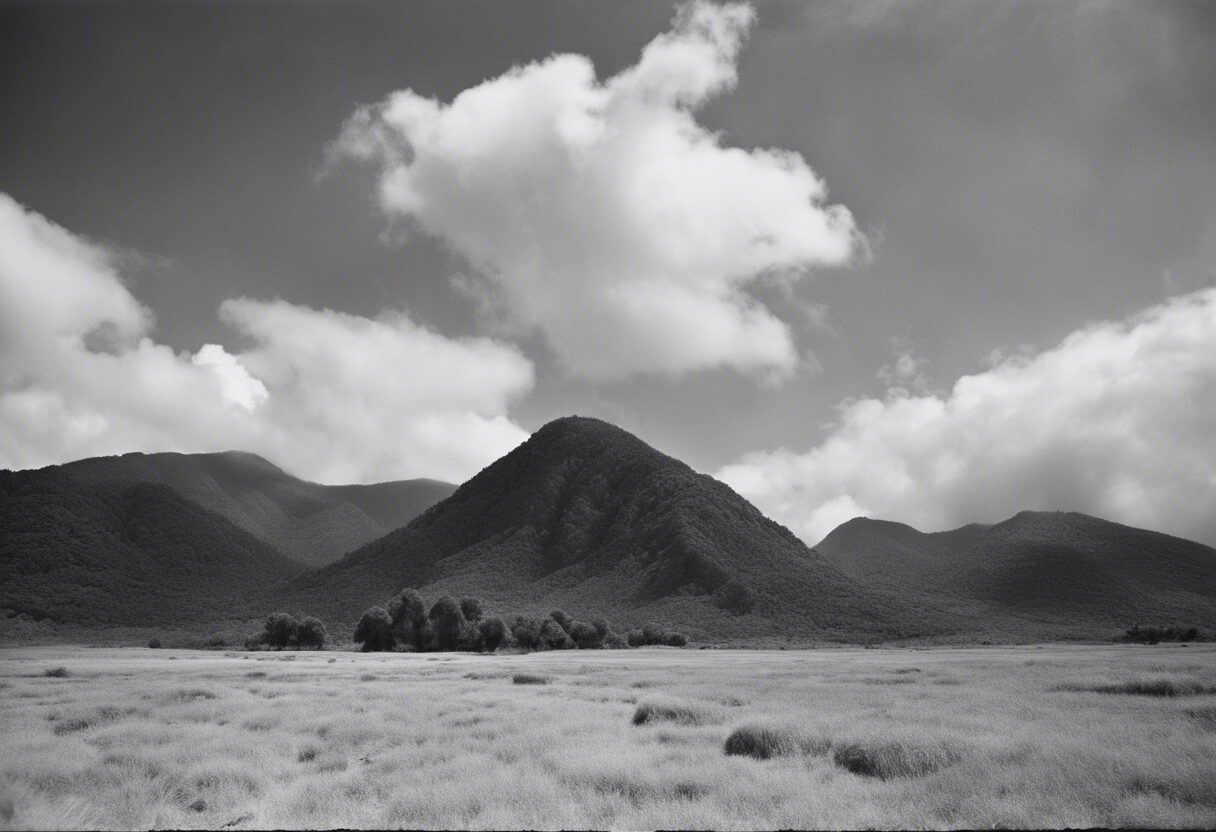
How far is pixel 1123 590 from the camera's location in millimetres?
153875

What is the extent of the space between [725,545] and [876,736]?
466 feet

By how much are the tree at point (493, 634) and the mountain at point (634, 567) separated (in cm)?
3194

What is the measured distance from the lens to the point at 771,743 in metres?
15.6

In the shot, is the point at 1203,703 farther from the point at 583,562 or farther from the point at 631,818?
the point at 583,562

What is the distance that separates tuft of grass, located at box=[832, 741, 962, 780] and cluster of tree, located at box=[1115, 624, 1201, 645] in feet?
394

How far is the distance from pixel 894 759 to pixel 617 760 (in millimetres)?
5836

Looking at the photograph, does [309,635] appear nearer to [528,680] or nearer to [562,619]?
[562,619]

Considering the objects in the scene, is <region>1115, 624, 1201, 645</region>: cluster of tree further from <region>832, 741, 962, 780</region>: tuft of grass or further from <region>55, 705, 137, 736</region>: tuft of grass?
<region>55, 705, 137, 736</region>: tuft of grass

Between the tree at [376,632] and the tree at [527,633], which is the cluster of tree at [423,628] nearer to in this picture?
the tree at [376,632]

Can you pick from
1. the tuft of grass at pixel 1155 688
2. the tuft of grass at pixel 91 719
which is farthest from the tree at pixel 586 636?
the tuft of grass at pixel 91 719

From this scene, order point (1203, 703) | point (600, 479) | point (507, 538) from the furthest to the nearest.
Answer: point (600, 479)
point (507, 538)
point (1203, 703)

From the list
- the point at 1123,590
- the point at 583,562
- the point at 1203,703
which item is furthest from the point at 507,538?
the point at 1203,703

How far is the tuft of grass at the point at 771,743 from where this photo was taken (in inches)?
600

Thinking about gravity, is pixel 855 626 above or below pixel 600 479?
below
